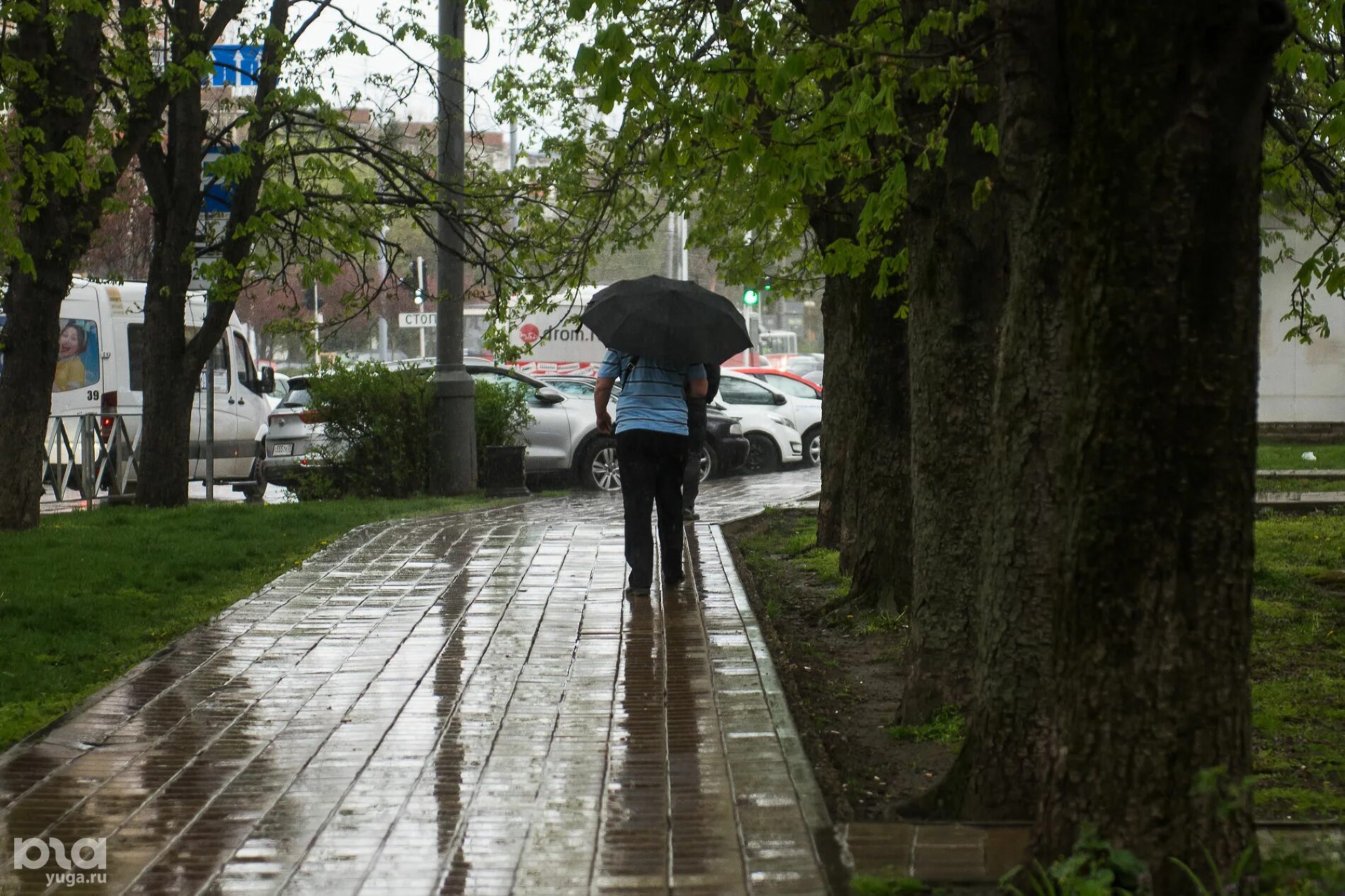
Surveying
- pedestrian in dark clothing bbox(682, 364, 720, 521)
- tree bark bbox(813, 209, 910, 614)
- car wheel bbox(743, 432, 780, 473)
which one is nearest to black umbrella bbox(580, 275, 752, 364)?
pedestrian in dark clothing bbox(682, 364, 720, 521)

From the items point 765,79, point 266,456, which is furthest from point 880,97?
point 266,456

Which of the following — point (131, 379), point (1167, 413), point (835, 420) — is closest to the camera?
point (1167, 413)

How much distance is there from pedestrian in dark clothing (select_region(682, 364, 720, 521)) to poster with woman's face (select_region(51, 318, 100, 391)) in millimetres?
9346

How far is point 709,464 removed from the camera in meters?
21.2

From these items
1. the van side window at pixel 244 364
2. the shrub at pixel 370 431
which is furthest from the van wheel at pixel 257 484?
the shrub at pixel 370 431

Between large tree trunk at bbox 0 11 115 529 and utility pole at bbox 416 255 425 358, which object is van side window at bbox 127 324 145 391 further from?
large tree trunk at bbox 0 11 115 529

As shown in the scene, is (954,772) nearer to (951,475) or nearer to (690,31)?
(951,475)

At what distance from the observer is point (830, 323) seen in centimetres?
1191

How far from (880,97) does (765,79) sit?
0.66 m

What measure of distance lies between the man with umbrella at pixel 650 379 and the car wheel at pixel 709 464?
11488mm

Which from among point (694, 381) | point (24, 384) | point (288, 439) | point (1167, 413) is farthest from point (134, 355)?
point (1167, 413)

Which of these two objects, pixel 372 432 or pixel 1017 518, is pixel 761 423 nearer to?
pixel 372 432

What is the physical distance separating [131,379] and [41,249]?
8.05 meters

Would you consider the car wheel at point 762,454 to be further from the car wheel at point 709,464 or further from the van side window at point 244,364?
the van side window at point 244,364
